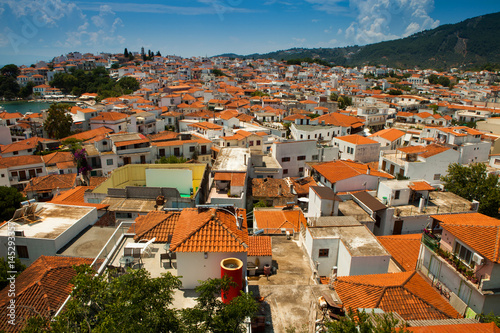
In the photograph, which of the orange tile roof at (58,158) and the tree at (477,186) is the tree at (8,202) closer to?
the orange tile roof at (58,158)

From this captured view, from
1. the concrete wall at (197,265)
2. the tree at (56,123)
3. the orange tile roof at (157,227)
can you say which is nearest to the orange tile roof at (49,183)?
the tree at (56,123)

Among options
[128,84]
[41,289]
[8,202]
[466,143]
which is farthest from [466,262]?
[128,84]

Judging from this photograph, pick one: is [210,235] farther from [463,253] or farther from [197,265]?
[463,253]

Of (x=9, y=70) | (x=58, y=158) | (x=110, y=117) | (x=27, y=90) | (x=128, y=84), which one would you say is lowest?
(x=58, y=158)

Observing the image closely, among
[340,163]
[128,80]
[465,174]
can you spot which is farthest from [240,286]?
[128,80]

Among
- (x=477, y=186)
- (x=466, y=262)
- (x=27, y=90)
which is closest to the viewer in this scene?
(x=466, y=262)

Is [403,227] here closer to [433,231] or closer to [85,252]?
[433,231]

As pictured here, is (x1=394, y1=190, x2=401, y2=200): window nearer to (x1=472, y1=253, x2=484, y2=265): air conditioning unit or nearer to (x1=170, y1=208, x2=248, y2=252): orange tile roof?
(x1=472, y1=253, x2=484, y2=265): air conditioning unit

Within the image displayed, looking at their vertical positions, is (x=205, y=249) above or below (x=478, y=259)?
above
